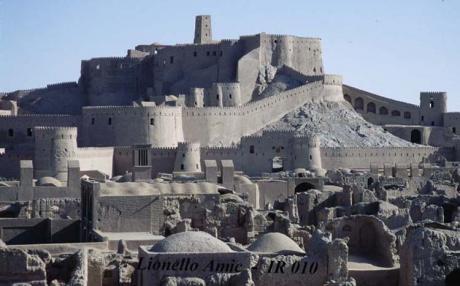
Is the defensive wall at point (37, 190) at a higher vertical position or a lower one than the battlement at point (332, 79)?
lower

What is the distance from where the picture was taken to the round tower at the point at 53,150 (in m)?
41.5

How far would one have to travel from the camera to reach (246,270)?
638 inches

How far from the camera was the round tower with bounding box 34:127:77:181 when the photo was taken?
4153 centimetres

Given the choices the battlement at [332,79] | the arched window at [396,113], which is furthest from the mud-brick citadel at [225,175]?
the battlement at [332,79]

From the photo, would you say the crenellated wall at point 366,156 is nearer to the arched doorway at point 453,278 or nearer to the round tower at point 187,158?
the round tower at point 187,158

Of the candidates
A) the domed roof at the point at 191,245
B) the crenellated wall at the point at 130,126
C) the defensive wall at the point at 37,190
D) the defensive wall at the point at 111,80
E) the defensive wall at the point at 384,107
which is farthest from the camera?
the defensive wall at the point at 384,107

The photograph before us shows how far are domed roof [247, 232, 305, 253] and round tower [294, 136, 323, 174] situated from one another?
2528 cm

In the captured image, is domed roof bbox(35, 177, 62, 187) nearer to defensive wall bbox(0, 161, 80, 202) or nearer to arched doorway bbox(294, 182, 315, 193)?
defensive wall bbox(0, 161, 80, 202)

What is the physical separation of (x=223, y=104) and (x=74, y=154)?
943 centimetres

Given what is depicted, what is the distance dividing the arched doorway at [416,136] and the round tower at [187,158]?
13.5 metres

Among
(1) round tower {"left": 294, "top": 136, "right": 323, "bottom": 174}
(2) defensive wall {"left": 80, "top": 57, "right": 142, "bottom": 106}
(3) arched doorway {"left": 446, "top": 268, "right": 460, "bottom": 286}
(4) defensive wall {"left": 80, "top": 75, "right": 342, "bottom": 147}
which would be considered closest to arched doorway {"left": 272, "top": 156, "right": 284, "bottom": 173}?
(1) round tower {"left": 294, "top": 136, "right": 323, "bottom": 174}

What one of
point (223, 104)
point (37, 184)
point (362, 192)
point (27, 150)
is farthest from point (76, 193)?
point (223, 104)

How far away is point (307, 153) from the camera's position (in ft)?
149

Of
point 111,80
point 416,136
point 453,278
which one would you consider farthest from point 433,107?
point 453,278
